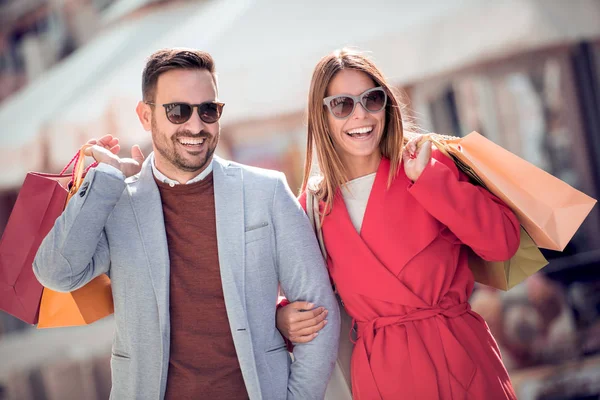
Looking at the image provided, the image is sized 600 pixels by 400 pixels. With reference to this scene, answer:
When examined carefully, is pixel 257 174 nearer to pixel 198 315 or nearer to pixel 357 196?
pixel 357 196

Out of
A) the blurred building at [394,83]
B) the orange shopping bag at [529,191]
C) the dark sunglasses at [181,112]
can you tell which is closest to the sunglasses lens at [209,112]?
the dark sunglasses at [181,112]

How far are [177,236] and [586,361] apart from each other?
12.2ft

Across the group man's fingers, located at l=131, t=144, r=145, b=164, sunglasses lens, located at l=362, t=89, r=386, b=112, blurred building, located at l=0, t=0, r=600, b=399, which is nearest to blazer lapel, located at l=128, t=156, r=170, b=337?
man's fingers, located at l=131, t=144, r=145, b=164

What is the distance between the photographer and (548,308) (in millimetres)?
5547

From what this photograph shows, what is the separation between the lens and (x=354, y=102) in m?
2.95

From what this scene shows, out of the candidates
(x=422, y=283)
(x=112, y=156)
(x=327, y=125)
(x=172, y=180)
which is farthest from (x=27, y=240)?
(x=422, y=283)

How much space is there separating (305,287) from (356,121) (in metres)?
0.72

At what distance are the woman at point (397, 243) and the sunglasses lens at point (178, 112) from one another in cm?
56

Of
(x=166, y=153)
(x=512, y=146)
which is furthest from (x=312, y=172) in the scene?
(x=512, y=146)

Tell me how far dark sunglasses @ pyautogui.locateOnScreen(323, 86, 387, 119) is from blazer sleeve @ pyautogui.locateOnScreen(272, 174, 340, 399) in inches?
15.7

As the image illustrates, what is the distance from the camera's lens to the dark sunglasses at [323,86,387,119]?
2945mm

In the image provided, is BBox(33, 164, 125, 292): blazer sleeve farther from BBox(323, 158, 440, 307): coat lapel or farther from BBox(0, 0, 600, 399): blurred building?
BBox(0, 0, 600, 399): blurred building

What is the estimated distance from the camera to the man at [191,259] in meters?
2.70

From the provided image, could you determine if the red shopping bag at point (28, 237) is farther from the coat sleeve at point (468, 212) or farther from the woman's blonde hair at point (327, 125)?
the coat sleeve at point (468, 212)
